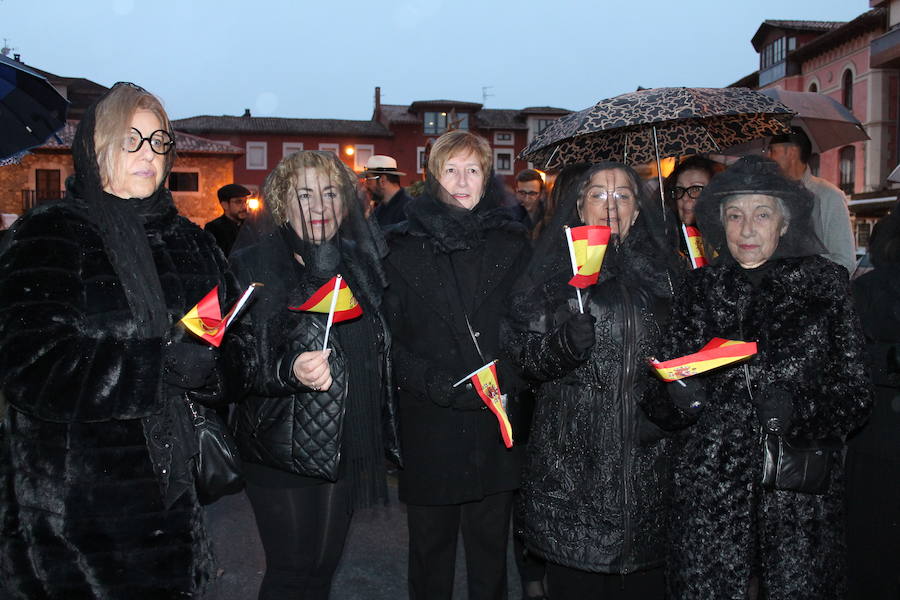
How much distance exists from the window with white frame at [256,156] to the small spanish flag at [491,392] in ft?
169

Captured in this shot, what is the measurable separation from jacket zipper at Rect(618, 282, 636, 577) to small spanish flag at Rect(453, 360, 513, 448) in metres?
0.51

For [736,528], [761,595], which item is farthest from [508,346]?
[761,595]

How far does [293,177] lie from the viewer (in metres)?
3.57

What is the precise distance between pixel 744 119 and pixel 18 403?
391 cm

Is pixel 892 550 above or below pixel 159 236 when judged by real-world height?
below

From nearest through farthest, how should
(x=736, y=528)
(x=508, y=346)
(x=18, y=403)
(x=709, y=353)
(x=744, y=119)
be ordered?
(x=18, y=403) < (x=709, y=353) < (x=736, y=528) < (x=508, y=346) < (x=744, y=119)

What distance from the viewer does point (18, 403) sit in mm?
2432

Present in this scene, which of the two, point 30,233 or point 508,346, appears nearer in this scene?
point 30,233

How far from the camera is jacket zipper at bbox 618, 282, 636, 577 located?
320 centimetres

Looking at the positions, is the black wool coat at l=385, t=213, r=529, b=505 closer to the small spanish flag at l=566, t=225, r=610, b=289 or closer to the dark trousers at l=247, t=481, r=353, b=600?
the dark trousers at l=247, t=481, r=353, b=600

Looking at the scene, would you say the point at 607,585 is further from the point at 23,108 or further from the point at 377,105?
the point at 377,105

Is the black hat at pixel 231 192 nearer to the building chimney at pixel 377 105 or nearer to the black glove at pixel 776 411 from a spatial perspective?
the black glove at pixel 776 411

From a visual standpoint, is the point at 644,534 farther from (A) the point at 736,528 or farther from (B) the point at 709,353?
(B) the point at 709,353

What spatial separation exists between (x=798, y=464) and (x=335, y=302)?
1.84 meters
